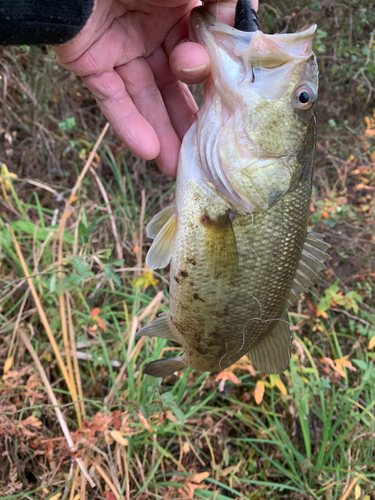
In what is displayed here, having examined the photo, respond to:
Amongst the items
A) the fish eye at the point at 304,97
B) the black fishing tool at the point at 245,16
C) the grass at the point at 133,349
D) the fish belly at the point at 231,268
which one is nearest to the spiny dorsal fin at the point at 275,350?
the fish belly at the point at 231,268

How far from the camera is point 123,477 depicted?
6.82 ft

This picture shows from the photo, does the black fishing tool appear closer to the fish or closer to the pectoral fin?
the fish

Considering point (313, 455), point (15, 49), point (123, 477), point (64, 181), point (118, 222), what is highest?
point (15, 49)

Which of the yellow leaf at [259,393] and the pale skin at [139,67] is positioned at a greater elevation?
the pale skin at [139,67]

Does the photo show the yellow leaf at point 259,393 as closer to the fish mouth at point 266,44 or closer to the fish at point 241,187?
the fish at point 241,187

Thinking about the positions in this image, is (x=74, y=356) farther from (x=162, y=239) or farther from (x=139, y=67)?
(x=139, y=67)

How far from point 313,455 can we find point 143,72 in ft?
8.53

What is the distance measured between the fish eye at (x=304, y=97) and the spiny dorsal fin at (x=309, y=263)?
53 cm

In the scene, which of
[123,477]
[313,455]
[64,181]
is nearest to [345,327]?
[313,455]

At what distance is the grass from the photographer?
6.62ft

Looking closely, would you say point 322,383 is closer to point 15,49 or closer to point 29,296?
point 29,296

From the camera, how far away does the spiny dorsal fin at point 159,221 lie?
156cm

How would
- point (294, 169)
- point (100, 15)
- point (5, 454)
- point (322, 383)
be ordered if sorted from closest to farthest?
point (294, 169) < point (100, 15) < point (5, 454) < point (322, 383)

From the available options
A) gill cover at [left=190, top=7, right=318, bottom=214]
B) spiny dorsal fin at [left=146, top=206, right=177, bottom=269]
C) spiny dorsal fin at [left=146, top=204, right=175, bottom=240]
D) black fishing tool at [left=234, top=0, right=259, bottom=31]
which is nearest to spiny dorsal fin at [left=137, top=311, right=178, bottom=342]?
spiny dorsal fin at [left=146, top=206, right=177, bottom=269]
